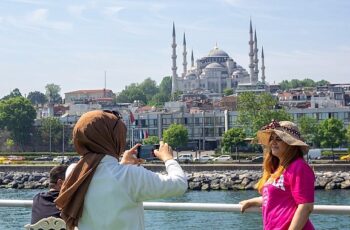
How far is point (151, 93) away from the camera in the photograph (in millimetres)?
156875

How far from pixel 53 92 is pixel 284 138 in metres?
146

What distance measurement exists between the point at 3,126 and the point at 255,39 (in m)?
51.8

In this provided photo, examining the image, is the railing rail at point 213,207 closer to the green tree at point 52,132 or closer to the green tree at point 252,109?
the green tree at point 252,109

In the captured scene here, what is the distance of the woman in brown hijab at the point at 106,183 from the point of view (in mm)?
2943

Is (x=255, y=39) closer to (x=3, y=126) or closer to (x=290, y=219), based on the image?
(x=3, y=126)

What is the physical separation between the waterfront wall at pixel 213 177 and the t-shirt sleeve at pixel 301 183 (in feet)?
103

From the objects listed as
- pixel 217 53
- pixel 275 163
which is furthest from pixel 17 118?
pixel 275 163

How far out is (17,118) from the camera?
8331 cm

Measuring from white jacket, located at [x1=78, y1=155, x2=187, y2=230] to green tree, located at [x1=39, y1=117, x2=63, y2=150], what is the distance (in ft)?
249

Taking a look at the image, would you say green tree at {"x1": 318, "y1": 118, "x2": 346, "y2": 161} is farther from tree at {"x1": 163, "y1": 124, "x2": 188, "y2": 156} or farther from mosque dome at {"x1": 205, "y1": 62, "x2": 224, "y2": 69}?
mosque dome at {"x1": 205, "y1": 62, "x2": 224, "y2": 69}

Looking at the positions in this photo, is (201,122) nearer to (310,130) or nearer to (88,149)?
(310,130)

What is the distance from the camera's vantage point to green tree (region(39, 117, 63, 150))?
79.1 meters

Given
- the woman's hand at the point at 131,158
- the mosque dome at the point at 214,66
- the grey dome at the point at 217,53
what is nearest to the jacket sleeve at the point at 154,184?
the woman's hand at the point at 131,158

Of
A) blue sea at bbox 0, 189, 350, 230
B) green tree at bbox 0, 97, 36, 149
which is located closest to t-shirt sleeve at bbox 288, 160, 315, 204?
blue sea at bbox 0, 189, 350, 230
